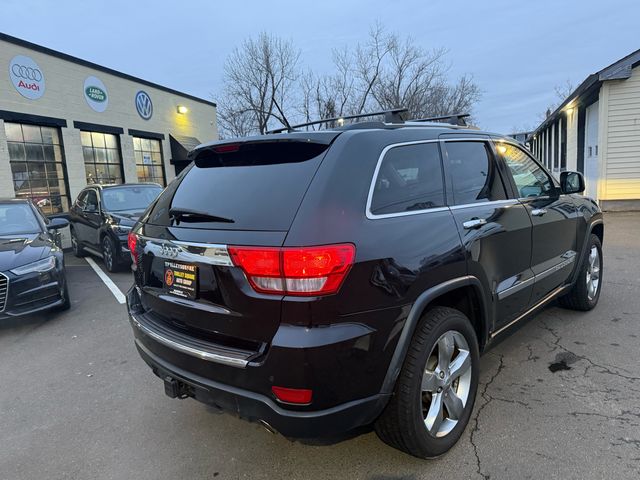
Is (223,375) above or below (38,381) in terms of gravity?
above

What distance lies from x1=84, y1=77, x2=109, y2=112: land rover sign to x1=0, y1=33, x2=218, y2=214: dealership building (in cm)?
3

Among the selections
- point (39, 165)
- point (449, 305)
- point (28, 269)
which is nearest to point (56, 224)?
point (28, 269)

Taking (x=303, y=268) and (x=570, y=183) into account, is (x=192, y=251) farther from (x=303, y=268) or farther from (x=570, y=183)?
(x=570, y=183)

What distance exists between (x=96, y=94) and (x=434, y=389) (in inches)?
595

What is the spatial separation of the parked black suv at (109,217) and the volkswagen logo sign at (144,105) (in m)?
7.32

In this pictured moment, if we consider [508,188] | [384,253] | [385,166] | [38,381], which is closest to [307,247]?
[384,253]

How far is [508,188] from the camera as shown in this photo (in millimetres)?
3383

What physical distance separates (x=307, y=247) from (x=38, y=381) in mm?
3212

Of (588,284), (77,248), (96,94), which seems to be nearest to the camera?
(588,284)

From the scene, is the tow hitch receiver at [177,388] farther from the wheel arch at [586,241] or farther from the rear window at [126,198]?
the rear window at [126,198]

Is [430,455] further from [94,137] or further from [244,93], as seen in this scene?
[244,93]

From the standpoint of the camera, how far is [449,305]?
2732 millimetres

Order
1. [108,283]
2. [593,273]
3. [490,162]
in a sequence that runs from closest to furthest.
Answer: [490,162] → [593,273] → [108,283]

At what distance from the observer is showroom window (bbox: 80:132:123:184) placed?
14.1m
